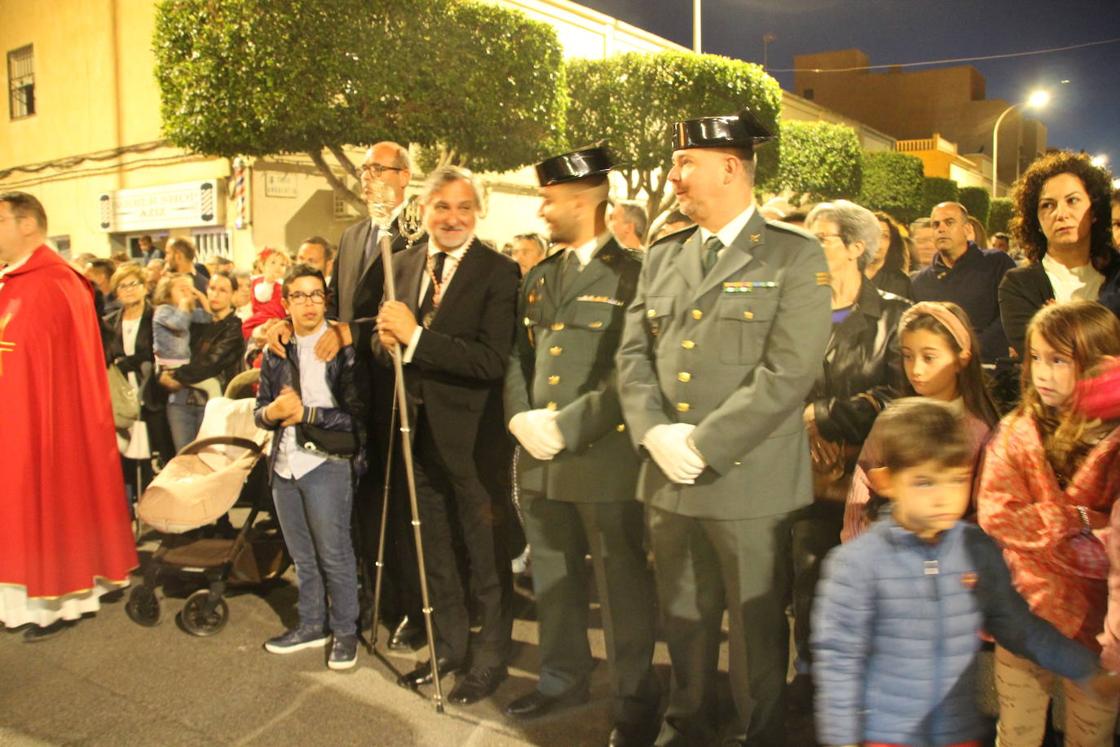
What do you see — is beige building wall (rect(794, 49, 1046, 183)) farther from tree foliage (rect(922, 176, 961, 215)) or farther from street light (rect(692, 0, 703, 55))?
street light (rect(692, 0, 703, 55))

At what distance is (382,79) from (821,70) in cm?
5898

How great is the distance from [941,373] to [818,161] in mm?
26350

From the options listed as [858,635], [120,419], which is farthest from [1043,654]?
[120,419]

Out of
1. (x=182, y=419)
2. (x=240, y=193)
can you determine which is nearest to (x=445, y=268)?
(x=182, y=419)

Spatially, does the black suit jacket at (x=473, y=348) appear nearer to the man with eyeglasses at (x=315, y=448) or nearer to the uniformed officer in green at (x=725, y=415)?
the man with eyeglasses at (x=315, y=448)

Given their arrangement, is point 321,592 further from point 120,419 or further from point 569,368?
point 120,419

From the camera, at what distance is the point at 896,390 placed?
3.72m

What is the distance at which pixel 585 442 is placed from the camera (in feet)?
12.0

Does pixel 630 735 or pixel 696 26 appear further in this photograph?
pixel 696 26

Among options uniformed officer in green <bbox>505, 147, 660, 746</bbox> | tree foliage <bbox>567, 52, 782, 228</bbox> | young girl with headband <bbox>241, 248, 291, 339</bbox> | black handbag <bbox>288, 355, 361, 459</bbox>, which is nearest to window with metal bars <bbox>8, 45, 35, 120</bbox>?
tree foliage <bbox>567, 52, 782, 228</bbox>

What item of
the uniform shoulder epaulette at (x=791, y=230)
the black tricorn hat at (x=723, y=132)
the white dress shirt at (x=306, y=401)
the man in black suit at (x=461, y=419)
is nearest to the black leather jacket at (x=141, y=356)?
the white dress shirt at (x=306, y=401)

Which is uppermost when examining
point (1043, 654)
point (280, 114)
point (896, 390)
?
point (280, 114)

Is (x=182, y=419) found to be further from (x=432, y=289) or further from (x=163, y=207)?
(x=163, y=207)

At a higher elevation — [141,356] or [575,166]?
[575,166]
